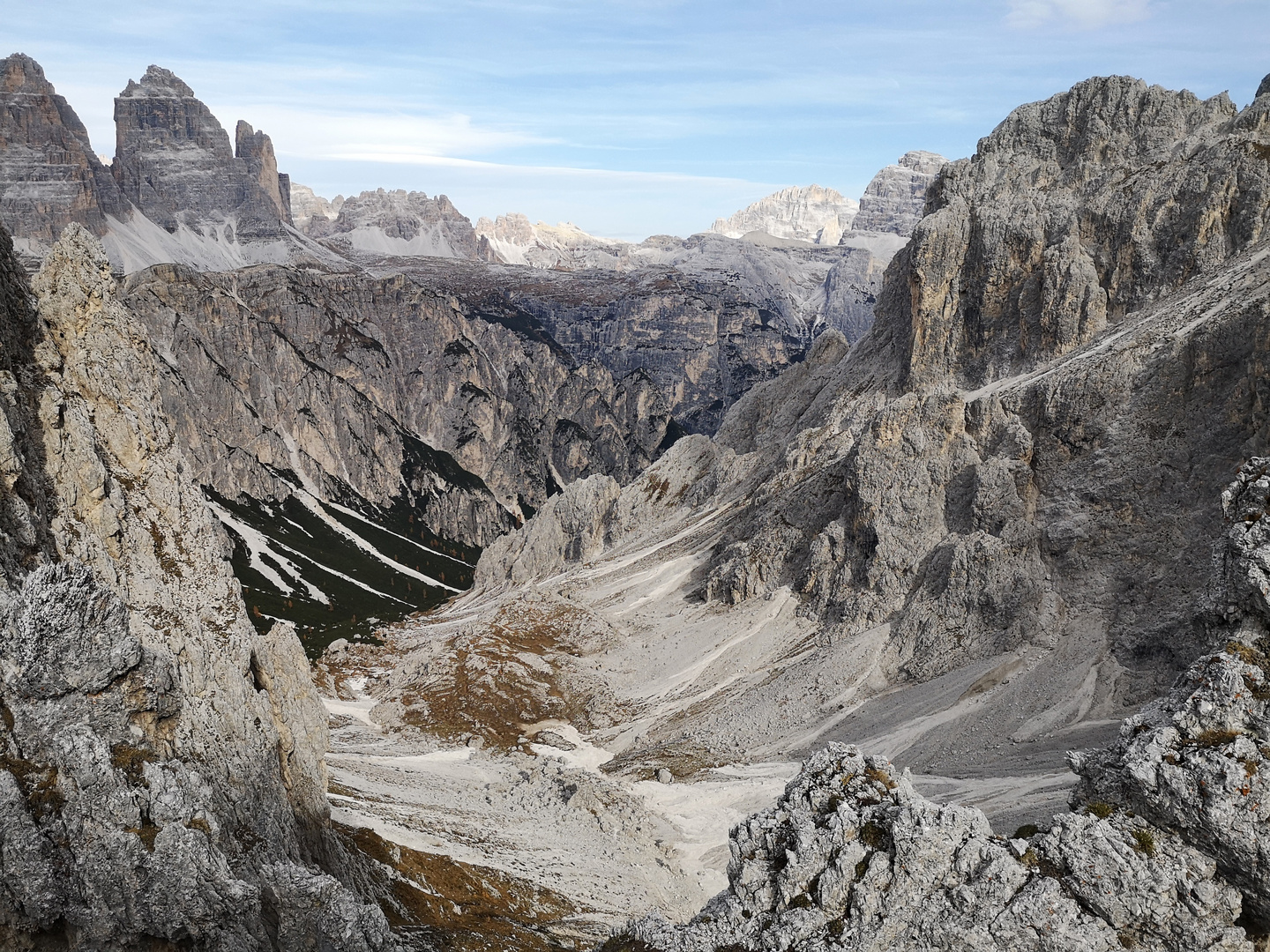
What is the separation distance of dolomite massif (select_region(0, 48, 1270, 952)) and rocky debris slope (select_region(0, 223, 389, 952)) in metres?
0.13

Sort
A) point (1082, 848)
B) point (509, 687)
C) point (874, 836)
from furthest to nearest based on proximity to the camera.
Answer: point (509, 687) → point (874, 836) → point (1082, 848)

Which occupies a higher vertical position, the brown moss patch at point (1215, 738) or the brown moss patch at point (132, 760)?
the brown moss patch at point (1215, 738)

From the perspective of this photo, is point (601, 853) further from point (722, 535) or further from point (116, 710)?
point (722, 535)

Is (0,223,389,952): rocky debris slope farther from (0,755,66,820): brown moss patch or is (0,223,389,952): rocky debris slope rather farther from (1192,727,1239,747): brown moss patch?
(1192,727,1239,747): brown moss patch

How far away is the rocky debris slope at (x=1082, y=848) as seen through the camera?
78.9 ft

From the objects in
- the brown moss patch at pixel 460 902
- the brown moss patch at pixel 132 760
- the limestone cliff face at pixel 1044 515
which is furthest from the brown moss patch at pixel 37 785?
the limestone cliff face at pixel 1044 515

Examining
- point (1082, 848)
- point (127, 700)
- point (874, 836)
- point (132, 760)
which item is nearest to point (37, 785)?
point (132, 760)

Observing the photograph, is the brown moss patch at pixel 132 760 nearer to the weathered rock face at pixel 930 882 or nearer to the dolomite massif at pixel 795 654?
the dolomite massif at pixel 795 654

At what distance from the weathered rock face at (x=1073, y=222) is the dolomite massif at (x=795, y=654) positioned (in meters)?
0.45

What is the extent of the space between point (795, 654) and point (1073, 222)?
61004mm

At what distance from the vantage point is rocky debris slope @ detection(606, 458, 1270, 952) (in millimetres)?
24047

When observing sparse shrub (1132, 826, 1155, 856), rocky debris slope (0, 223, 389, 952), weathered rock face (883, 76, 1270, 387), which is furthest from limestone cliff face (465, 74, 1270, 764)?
rocky debris slope (0, 223, 389, 952)

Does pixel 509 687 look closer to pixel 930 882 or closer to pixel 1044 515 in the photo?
pixel 1044 515

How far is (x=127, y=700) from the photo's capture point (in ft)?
85.9
